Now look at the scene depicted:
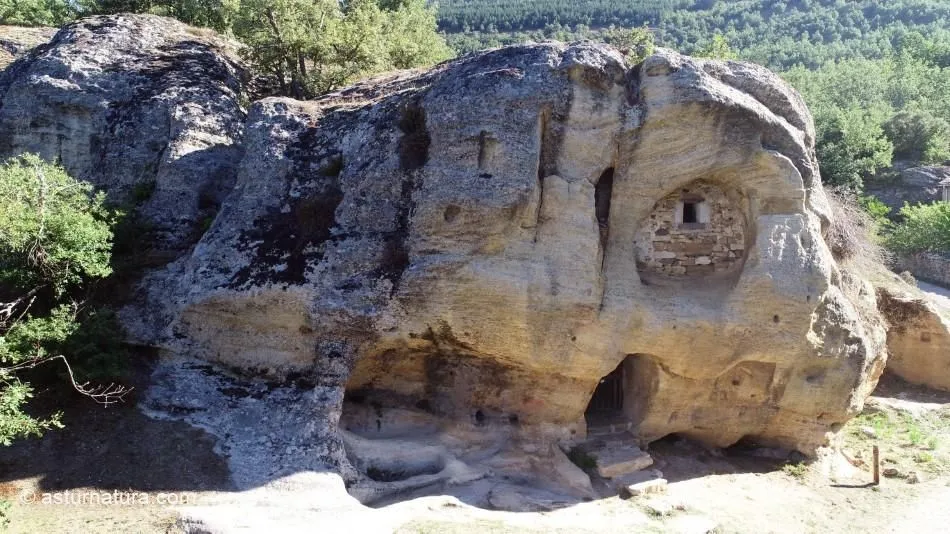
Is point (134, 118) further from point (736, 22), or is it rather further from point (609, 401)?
point (736, 22)

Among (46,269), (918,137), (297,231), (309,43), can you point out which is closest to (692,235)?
(297,231)

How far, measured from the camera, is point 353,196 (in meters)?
9.88

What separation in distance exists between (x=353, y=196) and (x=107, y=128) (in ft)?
19.2

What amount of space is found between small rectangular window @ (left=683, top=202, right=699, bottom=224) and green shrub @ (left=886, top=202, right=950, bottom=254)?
17979 millimetres

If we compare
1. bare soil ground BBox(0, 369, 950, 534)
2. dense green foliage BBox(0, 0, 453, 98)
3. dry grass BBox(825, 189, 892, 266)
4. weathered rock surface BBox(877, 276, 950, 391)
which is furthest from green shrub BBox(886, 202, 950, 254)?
dense green foliage BBox(0, 0, 453, 98)

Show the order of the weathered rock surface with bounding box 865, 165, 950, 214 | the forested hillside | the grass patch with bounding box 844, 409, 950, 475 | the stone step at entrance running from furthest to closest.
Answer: the forested hillside, the weathered rock surface with bounding box 865, 165, 950, 214, the grass patch with bounding box 844, 409, 950, 475, the stone step at entrance

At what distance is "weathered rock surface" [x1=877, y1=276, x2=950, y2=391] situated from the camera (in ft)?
45.7

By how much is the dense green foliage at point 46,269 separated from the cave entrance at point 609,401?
771cm

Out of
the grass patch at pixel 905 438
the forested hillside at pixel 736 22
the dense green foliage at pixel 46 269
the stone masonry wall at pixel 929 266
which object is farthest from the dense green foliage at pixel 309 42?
the forested hillside at pixel 736 22

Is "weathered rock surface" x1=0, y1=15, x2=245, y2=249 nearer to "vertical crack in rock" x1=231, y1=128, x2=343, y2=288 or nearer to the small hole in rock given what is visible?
"vertical crack in rock" x1=231, y1=128, x2=343, y2=288

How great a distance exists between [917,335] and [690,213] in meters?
7.90

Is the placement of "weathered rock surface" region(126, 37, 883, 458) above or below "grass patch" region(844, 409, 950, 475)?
above

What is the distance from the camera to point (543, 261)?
29.9ft

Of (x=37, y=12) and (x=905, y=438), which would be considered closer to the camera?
(x=905, y=438)
